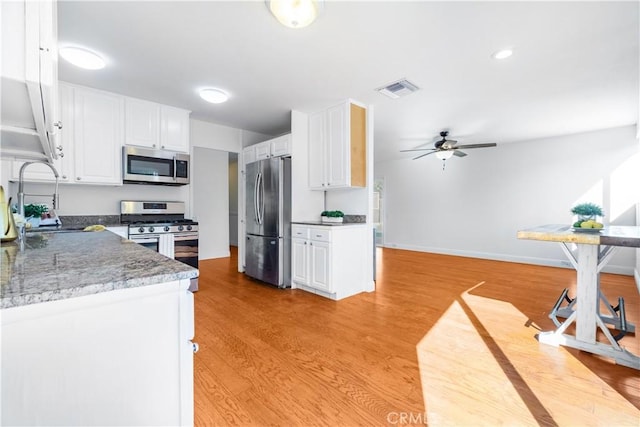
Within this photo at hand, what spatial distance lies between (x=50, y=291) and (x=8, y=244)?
113cm

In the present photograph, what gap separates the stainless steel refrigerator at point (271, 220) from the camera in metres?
3.74

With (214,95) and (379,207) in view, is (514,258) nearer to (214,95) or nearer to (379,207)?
(379,207)

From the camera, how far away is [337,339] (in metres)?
2.27

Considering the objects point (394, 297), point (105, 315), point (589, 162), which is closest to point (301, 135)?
point (394, 297)

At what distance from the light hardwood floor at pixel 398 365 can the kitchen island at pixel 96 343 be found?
2.61 feet

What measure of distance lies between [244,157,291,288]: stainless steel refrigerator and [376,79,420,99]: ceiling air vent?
1.52 meters

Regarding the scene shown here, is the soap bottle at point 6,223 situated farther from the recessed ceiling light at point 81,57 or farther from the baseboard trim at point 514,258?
the baseboard trim at point 514,258

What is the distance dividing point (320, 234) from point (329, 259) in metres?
0.32

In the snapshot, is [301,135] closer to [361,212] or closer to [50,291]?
[361,212]

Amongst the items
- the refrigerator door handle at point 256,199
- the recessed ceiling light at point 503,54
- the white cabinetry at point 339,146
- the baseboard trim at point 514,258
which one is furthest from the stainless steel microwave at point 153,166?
the baseboard trim at point 514,258

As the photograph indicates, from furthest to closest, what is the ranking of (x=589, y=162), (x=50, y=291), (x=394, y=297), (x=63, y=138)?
(x=589, y=162) < (x=394, y=297) < (x=63, y=138) < (x=50, y=291)

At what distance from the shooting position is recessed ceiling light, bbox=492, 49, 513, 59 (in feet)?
7.79

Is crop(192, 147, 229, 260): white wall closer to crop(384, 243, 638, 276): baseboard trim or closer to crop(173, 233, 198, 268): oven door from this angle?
crop(173, 233, 198, 268): oven door

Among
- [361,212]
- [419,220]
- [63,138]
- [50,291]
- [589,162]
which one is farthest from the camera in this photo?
[419,220]
